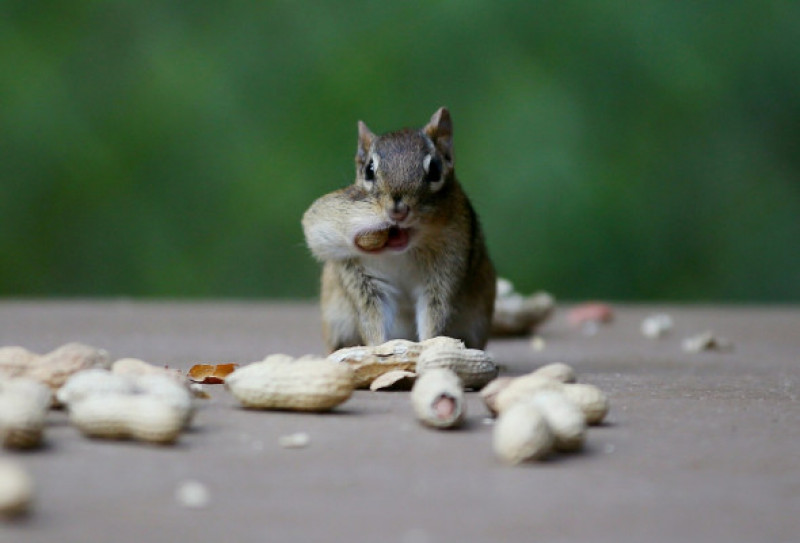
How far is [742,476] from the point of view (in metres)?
1.31

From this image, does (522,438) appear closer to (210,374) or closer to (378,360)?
(378,360)

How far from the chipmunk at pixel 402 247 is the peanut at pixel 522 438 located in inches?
31.8

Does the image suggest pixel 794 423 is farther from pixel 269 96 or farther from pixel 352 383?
pixel 269 96

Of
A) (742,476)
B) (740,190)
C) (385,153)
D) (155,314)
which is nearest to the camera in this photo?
(742,476)

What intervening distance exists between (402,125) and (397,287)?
9.44 feet

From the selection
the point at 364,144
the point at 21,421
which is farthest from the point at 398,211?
the point at 21,421

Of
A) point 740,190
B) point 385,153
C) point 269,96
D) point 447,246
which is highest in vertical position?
point 269,96

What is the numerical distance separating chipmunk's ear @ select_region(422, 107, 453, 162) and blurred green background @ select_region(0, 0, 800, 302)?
266cm

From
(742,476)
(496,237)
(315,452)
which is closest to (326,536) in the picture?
(315,452)

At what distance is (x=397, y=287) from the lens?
2.31 m

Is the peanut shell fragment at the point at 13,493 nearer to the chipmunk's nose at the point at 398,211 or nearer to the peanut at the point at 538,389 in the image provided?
the peanut at the point at 538,389

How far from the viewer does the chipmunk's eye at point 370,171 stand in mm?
2193

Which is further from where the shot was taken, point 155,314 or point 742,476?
point 155,314

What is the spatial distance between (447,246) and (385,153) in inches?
8.7
